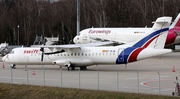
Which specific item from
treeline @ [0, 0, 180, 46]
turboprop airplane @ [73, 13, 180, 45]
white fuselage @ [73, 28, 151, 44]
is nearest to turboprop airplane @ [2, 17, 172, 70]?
turboprop airplane @ [73, 13, 180, 45]

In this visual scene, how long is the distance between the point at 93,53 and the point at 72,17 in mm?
57302

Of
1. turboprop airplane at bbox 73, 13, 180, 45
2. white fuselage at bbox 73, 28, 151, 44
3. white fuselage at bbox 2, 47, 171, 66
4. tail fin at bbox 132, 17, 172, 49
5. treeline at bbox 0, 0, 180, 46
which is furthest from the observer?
treeline at bbox 0, 0, 180, 46

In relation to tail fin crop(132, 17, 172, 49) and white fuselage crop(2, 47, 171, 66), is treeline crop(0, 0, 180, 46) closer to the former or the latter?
white fuselage crop(2, 47, 171, 66)

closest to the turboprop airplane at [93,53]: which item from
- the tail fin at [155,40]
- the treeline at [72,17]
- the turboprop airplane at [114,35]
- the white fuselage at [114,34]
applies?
the tail fin at [155,40]

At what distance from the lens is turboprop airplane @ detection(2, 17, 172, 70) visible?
38.9 meters

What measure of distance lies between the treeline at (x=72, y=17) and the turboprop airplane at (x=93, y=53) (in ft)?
142

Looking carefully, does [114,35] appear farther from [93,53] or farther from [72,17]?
[72,17]

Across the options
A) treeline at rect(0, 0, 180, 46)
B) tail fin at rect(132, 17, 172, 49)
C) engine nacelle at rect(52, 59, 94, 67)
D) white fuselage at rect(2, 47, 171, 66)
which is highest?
treeline at rect(0, 0, 180, 46)

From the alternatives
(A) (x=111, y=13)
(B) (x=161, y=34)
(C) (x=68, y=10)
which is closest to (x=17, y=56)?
(B) (x=161, y=34)

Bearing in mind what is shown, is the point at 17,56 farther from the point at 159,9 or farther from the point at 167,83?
the point at 159,9

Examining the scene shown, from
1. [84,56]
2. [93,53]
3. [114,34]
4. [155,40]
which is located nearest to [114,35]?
[114,34]

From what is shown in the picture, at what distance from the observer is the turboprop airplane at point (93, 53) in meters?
38.9

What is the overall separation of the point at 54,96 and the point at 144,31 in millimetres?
35573

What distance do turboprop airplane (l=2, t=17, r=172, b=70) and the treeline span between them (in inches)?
1706
